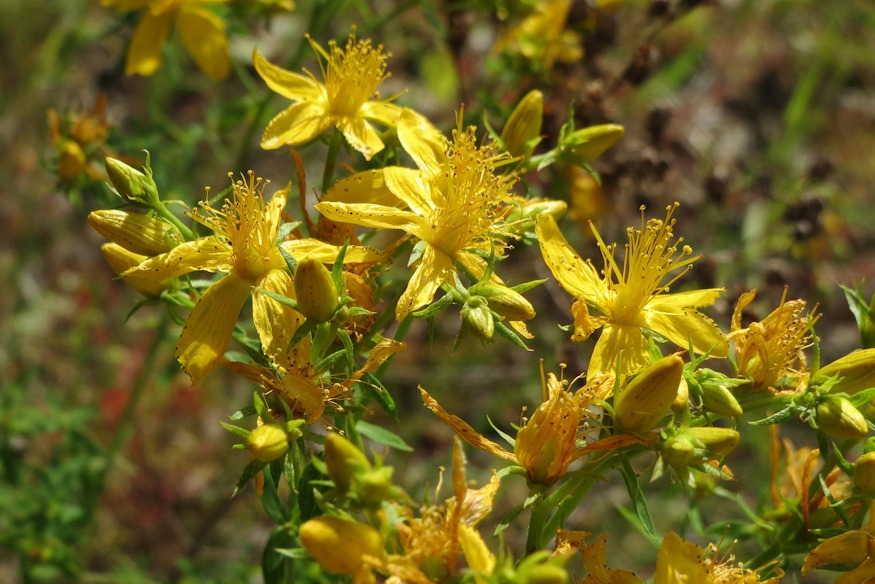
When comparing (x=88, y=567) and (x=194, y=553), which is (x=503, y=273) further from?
(x=88, y=567)

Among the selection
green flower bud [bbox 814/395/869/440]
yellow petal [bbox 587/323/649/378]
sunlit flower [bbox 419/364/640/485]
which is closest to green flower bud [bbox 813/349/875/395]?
green flower bud [bbox 814/395/869/440]

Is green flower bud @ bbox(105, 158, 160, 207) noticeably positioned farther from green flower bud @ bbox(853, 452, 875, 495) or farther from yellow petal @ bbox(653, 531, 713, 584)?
green flower bud @ bbox(853, 452, 875, 495)

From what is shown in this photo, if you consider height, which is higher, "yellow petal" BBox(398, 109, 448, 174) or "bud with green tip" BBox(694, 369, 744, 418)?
"yellow petal" BBox(398, 109, 448, 174)

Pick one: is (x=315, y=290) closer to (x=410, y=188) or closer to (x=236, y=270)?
(x=236, y=270)

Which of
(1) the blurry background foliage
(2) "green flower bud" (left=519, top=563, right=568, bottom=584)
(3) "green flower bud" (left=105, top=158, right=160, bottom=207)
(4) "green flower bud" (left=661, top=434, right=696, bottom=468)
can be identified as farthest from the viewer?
(1) the blurry background foliage

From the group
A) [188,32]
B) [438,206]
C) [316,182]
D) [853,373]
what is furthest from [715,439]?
[316,182]

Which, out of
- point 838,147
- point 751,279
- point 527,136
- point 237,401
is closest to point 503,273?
A: point 751,279

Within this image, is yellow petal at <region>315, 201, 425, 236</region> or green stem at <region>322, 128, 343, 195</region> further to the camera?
green stem at <region>322, 128, 343, 195</region>
